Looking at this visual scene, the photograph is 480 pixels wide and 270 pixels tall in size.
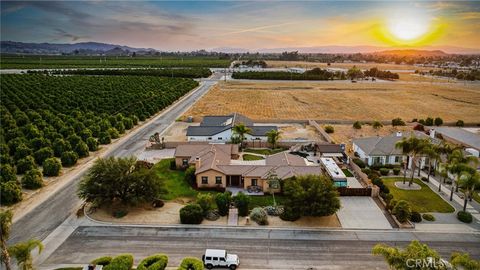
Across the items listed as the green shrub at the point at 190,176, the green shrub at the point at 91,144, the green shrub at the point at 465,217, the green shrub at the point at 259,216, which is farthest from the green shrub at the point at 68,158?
the green shrub at the point at 465,217

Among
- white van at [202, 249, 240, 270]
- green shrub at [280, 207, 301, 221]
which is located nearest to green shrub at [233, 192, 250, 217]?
green shrub at [280, 207, 301, 221]

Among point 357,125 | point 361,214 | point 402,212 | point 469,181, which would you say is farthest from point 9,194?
point 357,125

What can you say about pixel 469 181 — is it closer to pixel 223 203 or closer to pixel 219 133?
pixel 223 203

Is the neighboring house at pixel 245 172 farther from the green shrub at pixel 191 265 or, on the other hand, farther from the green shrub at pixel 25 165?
the green shrub at pixel 25 165

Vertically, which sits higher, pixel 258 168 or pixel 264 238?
pixel 258 168

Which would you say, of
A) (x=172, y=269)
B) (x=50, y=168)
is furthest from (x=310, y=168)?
(x=50, y=168)

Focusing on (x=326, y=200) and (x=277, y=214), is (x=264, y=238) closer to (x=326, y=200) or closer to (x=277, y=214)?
(x=277, y=214)
